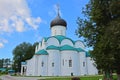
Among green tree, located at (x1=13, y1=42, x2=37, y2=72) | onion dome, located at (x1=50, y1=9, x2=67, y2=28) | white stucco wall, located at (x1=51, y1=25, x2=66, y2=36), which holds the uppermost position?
onion dome, located at (x1=50, y1=9, x2=67, y2=28)

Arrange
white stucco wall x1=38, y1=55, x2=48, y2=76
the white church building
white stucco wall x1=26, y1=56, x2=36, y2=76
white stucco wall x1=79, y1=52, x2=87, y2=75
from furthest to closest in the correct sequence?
white stucco wall x1=79, y1=52, x2=87, y2=75 < white stucco wall x1=26, y1=56, x2=36, y2=76 < the white church building < white stucco wall x1=38, y1=55, x2=48, y2=76

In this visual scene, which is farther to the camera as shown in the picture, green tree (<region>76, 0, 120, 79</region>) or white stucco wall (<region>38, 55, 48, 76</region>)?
white stucco wall (<region>38, 55, 48, 76</region>)

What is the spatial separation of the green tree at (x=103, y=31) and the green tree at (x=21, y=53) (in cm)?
5627

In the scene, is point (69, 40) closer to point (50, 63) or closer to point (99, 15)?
point (50, 63)

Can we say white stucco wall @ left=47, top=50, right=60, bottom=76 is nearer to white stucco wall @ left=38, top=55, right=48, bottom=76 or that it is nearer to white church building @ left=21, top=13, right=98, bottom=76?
white church building @ left=21, top=13, right=98, bottom=76

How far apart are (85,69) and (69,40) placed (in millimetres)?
8453

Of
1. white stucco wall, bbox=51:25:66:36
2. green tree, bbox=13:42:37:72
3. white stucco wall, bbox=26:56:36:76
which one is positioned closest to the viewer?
white stucco wall, bbox=26:56:36:76

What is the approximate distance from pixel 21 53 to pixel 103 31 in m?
59.8

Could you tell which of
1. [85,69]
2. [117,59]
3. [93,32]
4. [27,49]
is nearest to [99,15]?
[93,32]

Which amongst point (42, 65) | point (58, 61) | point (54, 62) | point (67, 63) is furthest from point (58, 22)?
point (42, 65)

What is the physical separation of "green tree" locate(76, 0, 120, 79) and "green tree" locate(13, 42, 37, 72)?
5627cm

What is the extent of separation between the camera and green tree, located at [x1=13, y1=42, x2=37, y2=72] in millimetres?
73812

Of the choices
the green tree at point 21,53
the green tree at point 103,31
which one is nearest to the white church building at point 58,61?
the green tree at point 21,53

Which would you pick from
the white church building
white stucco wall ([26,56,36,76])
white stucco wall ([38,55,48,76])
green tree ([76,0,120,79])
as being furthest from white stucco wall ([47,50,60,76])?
green tree ([76,0,120,79])
